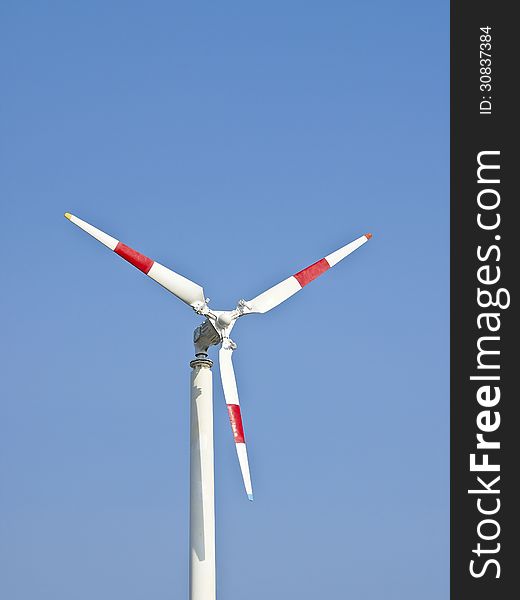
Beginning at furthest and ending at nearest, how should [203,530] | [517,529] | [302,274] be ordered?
[302,274]
[203,530]
[517,529]

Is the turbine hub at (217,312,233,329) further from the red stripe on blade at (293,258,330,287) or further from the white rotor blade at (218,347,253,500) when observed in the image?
the red stripe on blade at (293,258,330,287)

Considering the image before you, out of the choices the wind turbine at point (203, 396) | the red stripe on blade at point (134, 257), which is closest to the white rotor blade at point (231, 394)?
the wind turbine at point (203, 396)

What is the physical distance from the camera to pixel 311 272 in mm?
47781

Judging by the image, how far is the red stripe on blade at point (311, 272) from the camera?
1861 inches

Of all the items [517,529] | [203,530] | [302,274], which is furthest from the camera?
[302,274]

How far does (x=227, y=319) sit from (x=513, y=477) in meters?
12.1

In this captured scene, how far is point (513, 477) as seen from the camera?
3772cm

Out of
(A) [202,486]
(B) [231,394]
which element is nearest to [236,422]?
(B) [231,394]

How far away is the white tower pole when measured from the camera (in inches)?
1676

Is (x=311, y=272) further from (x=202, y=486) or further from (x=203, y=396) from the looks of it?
(x=202, y=486)

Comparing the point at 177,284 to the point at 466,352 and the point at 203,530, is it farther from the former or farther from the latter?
the point at 466,352

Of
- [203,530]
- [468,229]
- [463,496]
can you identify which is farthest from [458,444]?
[203,530]

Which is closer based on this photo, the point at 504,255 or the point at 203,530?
the point at 504,255

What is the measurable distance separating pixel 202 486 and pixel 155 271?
8.18m
